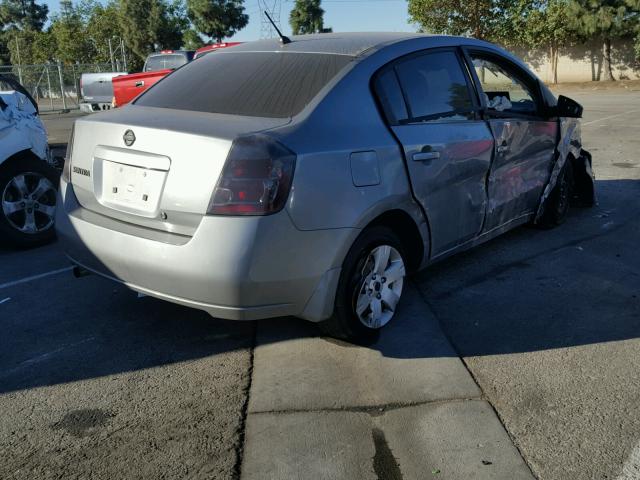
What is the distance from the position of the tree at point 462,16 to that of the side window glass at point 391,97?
133ft

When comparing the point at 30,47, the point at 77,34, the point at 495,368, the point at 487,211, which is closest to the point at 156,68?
the point at 487,211

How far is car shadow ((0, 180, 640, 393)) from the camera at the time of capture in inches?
147

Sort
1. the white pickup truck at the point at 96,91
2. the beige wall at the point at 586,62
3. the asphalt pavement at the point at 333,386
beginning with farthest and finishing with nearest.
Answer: the beige wall at the point at 586,62
the white pickup truck at the point at 96,91
the asphalt pavement at the point at 333,386

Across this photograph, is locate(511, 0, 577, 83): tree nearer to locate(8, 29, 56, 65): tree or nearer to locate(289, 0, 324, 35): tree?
locate(289, 0, 324, 35): tree

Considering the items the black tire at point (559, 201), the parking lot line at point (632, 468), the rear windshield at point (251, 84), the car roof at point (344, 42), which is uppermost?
the car roof at point (344, 42)

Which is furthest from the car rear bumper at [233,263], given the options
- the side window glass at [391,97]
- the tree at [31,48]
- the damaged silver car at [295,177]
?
the tree at [31,48]

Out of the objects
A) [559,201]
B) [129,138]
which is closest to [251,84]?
[129,138]


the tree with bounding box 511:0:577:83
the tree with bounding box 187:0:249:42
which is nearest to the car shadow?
the tree with bounding box 511:0:577:83

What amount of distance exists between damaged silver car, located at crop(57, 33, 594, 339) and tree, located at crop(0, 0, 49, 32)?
3035 inches

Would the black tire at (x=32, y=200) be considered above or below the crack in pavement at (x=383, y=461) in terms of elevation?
above

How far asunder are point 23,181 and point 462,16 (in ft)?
135

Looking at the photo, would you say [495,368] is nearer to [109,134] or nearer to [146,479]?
[146,479]

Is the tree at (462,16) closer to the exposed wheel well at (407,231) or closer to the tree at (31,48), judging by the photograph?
A: the tree at (31,48)

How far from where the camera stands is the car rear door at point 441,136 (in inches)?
154
